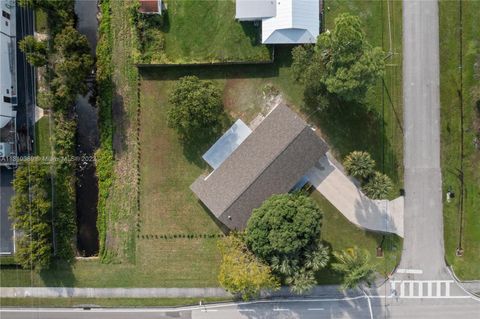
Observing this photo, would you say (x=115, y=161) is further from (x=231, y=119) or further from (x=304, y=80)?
(x=304, y=80)

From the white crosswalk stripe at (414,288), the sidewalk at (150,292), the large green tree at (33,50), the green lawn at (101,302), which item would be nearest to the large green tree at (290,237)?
the sidewalk at (150,292)

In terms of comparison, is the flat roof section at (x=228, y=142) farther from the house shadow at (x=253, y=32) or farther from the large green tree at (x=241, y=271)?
the house shadow at (x=253, y=32)

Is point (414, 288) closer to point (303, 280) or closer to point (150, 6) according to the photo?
point (303, 280)

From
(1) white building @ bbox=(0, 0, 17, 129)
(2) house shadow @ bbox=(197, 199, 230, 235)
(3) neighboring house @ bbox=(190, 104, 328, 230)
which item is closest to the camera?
(3) neighboring house @ bbox=(190, 104, 328, 230)

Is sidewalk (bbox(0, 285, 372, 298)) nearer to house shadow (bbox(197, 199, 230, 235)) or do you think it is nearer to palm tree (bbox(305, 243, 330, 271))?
palm tree (bbox(305, 243, 330, 271))

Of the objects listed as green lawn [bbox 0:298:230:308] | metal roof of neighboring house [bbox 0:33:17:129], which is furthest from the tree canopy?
metal roof of neighboring house [bbox 0:33:17:129]

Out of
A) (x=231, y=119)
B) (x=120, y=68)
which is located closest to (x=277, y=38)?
(x=231, y=119)

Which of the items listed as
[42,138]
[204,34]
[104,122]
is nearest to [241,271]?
[104,122]
